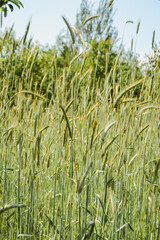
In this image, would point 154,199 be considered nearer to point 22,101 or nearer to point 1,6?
point 22,101

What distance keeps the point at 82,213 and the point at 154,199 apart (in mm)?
348

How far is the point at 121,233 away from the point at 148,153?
0.48 m

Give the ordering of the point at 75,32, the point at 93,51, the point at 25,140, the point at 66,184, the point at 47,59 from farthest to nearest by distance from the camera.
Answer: the point at 47,59, the point at 93,51, the point at 25,140, the point at 66,184, the point at 75,32

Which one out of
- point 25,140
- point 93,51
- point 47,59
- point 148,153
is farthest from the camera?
point 47,59

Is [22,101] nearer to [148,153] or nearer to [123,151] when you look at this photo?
[123,151]

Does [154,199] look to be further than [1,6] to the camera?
No

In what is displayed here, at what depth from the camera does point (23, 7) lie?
1383mm

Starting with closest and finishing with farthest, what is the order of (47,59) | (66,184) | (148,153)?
1. (66,184)
2. (148,153)
3. (47,59)

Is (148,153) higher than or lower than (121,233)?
higher

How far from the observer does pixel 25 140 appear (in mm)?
1416

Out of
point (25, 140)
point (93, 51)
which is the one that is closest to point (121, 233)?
point (25, 140)

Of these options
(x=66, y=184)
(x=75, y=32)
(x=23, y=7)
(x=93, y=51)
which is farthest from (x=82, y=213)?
(x=93, y=51)

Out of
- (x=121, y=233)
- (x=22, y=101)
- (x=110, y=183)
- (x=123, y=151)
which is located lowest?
(x=121, y=233)

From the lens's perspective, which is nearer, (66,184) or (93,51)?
(66,184)
